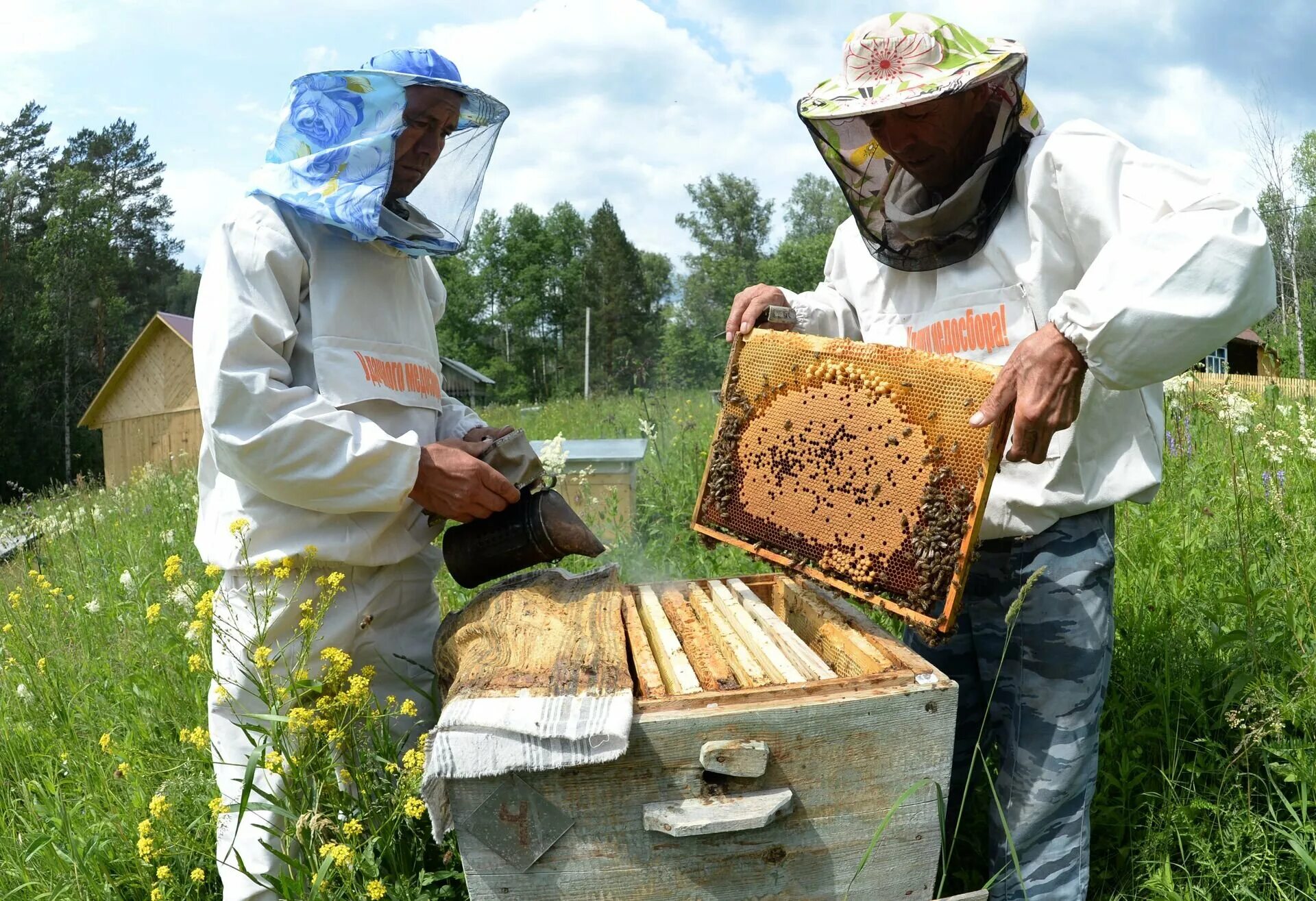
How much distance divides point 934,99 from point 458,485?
5.51 ft

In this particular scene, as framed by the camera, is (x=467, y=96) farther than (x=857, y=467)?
Yes

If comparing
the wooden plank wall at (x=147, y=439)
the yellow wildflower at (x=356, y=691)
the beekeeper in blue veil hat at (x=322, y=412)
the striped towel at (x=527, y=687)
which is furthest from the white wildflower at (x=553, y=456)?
the wooden plank wall at (x=147, y=439)

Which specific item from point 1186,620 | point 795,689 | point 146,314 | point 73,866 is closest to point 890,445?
point 795,689

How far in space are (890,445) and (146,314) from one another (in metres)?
57.2

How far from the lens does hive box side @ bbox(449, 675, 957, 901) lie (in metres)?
1.71

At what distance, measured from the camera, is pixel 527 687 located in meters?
1.82

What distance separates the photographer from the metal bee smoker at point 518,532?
2582 mm

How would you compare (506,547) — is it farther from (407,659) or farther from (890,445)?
(890,445)

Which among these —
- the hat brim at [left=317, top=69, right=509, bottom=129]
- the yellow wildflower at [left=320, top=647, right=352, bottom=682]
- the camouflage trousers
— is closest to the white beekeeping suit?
the camouflage trousers

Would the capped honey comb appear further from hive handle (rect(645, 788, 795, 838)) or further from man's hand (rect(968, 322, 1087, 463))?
hive handle (rect(645, 788, 795, 838))

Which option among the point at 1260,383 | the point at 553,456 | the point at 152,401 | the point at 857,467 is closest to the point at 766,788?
the point at 857,467

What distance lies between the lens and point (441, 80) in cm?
250

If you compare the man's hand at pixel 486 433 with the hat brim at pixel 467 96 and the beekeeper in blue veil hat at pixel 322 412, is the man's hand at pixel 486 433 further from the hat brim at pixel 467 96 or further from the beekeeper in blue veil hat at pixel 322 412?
the hat brim at pixel 467 96

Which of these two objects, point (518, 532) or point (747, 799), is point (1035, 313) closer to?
point (747, 799)
